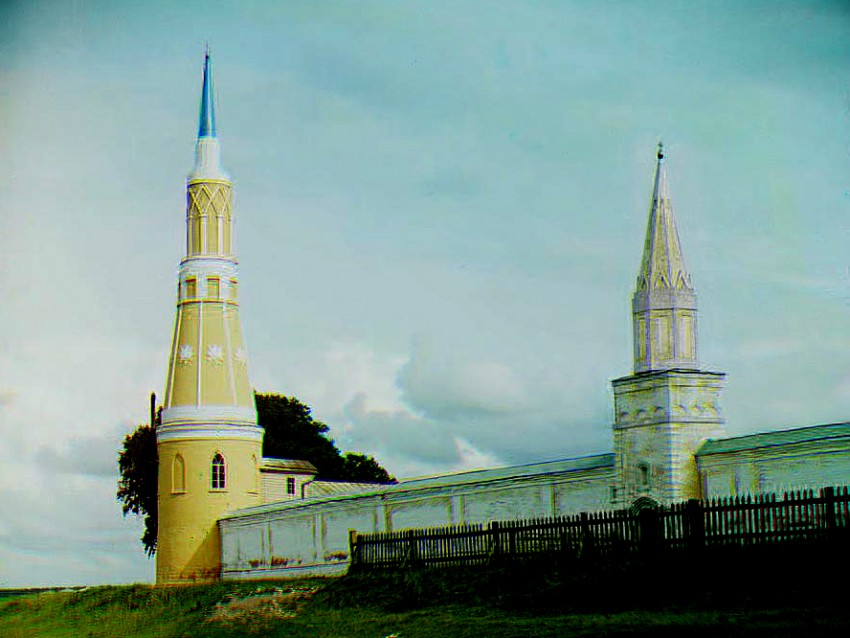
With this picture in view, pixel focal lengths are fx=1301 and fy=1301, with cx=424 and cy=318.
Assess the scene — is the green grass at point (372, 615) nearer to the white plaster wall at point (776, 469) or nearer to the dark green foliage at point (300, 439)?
the white plaster wall at point (776, 469)

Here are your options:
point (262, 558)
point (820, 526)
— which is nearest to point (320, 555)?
point (262, 558)

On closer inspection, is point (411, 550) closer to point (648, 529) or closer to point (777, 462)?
point (648, 529)

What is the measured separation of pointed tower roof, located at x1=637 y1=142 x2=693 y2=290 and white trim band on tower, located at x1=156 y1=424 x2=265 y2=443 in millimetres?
19900

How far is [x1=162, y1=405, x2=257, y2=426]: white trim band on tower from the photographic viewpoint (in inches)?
1820

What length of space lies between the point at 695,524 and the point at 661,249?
31.4ft

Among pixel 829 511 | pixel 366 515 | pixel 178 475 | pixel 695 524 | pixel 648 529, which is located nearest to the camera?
pixel 829 511

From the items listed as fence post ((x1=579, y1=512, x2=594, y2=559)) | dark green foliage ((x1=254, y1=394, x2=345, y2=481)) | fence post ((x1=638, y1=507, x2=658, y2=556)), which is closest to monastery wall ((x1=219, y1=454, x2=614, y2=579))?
fence post ((x1=579, y1=512, x2=594, y2=559))

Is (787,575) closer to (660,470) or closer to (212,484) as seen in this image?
(660,470)

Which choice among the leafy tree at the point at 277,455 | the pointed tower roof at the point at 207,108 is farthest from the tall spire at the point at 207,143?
the leafy tree at the point at 277,455

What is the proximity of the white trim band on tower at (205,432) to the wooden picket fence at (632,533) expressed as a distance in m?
15.3

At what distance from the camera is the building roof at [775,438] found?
2700cm

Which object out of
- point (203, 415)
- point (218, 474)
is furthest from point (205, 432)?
point (218, 474)

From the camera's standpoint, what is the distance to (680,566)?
875 inches

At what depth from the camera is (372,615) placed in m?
24.4
